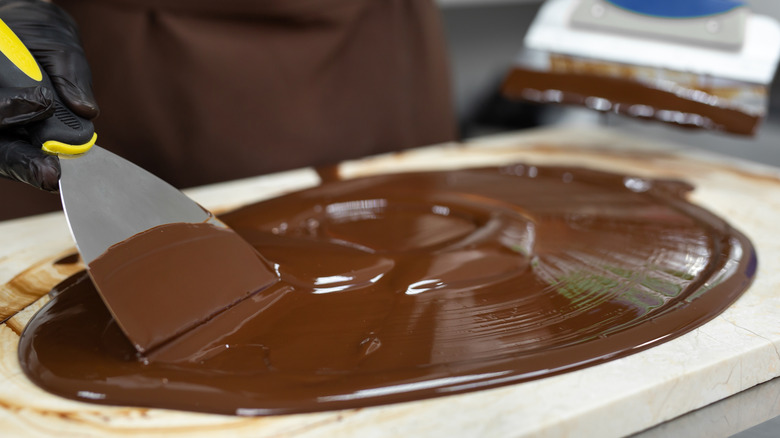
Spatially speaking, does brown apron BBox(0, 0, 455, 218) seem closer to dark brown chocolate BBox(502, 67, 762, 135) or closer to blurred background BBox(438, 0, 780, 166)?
blurred background BBox(438, 0, 780, 166)

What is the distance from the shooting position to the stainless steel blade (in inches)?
29.4

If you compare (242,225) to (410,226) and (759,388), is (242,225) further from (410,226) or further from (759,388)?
(759,388)

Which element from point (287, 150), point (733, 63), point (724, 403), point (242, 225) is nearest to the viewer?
point (724, 403)

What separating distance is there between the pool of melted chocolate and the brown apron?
13.9 inches

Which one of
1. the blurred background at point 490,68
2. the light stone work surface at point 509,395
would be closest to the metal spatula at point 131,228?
the light stone work surface at point 509,395

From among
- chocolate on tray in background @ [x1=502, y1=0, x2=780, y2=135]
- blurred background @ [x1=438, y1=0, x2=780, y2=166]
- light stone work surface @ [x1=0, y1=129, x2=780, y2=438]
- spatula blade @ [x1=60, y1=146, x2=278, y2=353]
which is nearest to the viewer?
light stone work surface @ [x1=0, y1=129, x2=780, y2=438]

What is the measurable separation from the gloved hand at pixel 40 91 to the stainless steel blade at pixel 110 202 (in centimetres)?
3

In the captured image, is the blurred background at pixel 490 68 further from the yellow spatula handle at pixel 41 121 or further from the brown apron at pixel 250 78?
the yellow spatula handle at pixel 41 121

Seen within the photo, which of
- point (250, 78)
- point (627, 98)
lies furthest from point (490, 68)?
point (250, 78)

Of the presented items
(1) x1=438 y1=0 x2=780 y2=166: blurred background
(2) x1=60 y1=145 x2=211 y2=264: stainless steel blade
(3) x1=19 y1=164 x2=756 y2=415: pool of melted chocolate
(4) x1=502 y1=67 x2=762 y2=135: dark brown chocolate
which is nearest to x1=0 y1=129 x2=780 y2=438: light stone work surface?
(3) x1=19 y1=164 x2=756 y2=415: pool of melted chocolate

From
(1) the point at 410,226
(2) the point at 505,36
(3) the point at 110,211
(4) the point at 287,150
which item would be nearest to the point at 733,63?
(2) the point at 505,36

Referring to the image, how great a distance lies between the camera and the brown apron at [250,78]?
1359 mm

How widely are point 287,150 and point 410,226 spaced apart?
0.53 meters

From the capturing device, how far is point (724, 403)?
0.75 m
